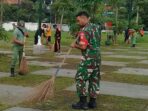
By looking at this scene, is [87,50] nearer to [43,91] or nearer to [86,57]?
[86,57]

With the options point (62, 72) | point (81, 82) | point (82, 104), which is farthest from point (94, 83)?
point (62, 72)

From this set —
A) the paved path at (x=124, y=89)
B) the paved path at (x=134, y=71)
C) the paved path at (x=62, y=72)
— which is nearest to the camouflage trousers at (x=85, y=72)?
the paved path at (x=124, y=89)

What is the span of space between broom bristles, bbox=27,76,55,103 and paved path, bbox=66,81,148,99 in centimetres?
194

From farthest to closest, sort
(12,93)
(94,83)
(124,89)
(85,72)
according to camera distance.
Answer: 1. (124,89)
2. (12,93)
3. (94,83)
4. (85,72)

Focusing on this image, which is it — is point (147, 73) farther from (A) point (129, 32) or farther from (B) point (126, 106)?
(A) point (129, 32)

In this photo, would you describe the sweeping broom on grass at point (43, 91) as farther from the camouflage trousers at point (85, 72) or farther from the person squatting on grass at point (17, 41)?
the person squatting on grass at point (17, 41)

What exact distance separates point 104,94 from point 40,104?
2.08 meters

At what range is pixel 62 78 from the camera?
42.8 feet

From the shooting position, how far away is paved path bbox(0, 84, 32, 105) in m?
9.53

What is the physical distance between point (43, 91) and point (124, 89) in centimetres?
305

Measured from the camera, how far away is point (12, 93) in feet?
34.1

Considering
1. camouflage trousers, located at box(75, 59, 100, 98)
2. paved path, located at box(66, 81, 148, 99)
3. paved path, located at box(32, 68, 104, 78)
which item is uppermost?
camouflage trousers, located at box(75, 59, 100, 98)

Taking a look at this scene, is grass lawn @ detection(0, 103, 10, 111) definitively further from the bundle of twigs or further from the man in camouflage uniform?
the man in camouflage uniform

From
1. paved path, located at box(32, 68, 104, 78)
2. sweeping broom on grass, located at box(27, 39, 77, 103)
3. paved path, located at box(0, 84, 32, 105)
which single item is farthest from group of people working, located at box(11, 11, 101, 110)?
paved path, located at box(32, 68, 104, 78)
